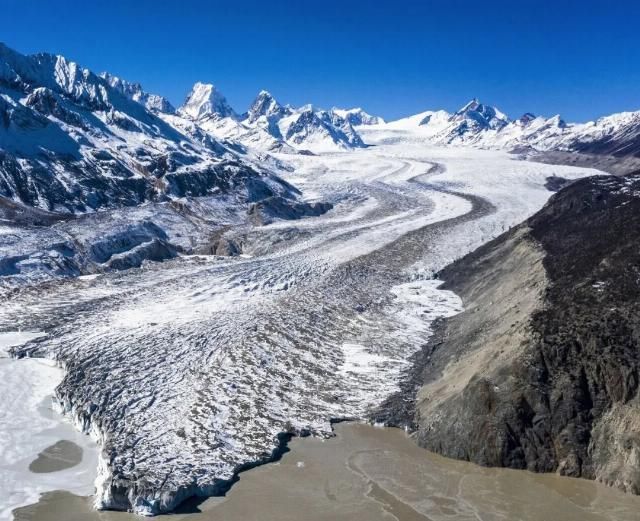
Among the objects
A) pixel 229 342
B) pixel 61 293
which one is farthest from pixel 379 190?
pixel 229 342

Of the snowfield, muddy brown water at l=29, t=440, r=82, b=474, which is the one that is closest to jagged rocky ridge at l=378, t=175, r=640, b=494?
the snowfield

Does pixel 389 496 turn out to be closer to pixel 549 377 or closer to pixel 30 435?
pixel 549 377

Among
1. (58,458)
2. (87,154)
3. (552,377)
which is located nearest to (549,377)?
(552,377)

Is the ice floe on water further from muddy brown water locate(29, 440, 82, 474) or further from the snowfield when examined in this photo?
the snowfield

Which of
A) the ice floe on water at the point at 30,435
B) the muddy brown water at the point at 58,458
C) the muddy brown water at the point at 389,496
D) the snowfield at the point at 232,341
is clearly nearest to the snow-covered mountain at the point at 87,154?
the snowfield at the point at 232,341

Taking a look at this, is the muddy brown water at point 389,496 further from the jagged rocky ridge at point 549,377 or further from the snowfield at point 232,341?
the snowfield at point 232,341

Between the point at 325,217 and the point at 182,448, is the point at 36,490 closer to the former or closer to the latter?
the point at 182,448
